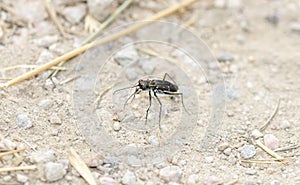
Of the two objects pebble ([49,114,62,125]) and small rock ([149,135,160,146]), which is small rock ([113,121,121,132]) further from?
pebble ([49,114,62,125])

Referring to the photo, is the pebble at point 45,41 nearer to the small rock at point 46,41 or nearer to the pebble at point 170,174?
the small rock at point 46,41

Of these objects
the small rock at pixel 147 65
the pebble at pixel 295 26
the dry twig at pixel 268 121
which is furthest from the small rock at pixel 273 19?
the small rock at pixel 147 65

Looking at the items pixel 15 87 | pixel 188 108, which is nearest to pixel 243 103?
pixel 188 108

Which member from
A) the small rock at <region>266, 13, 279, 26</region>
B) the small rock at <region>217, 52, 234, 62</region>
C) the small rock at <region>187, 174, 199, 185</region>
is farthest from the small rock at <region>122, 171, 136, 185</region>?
the small rock at <region>266, 13, 279, 26</region>

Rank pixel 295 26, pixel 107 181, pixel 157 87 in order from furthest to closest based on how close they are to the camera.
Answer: pixel 295 26
pixel 157 87
pixel 107 181

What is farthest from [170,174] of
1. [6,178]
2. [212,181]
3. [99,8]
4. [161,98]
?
[99,8]

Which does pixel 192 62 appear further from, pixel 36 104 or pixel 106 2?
pixel 36 104

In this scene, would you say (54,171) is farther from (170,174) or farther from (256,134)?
(256,134)
